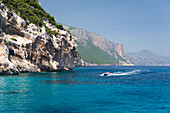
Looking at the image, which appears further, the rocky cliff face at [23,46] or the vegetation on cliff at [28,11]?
the vegetation on cliff at [28,11]

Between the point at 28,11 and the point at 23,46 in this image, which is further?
the point at 28,11

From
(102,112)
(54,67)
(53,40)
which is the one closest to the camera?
(102,112)

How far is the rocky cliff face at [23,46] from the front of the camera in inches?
2534

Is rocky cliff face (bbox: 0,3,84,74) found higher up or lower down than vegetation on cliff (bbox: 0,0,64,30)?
lower down

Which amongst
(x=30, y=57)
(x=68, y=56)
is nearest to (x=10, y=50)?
(x=30, y=57)

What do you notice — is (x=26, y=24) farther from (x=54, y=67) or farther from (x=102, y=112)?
(x=102, y=112)

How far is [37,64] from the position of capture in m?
85.7

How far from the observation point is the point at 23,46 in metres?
76.6

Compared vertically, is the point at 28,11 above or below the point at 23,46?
above

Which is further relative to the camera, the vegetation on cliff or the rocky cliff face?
the vegetation on cliff

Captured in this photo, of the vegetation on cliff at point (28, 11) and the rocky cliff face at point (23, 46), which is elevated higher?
the vegetation on cliff at point (28, 11)

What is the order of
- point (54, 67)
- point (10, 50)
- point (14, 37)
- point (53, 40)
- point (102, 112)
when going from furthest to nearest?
point (53, 40) < point (54, 67) < point (14, 37) < point (10, 50) < point (102, 112)

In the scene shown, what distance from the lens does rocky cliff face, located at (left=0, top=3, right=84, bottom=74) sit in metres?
64.4

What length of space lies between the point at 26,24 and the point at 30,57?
15.9 metres
